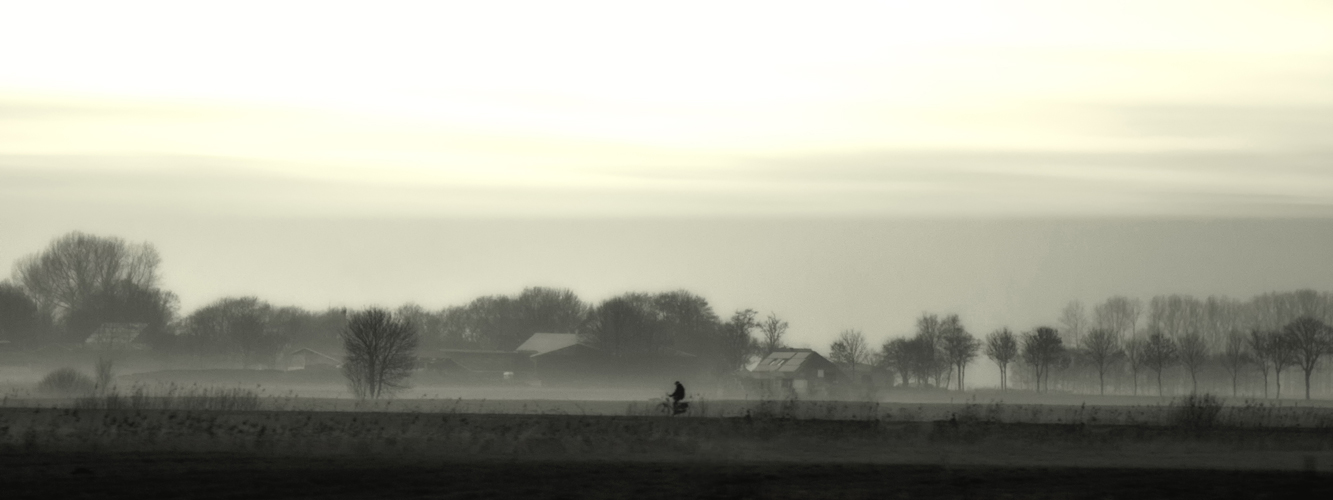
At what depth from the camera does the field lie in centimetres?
3172

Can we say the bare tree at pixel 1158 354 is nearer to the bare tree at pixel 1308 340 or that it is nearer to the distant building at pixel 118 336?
the bare tree at pixel 1308 340

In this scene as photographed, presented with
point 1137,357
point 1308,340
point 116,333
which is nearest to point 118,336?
point 116,333

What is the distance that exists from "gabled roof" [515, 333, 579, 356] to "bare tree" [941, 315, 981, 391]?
3586 centimetres

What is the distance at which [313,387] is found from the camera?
125062 mm

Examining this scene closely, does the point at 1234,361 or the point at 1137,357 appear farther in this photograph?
the point at 1137,357

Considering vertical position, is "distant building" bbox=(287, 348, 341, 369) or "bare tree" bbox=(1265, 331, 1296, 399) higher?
"bare tree" bbox=(1265, 331, 1296, 399)

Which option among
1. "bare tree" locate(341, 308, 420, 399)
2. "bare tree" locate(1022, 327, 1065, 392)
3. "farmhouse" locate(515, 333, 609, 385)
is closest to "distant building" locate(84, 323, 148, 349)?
"farmhouse" locate(515, 333, 609, 385)

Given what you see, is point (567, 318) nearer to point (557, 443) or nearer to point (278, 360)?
point (278, 360)

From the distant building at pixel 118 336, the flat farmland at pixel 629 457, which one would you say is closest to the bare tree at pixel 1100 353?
the flat farmland at pixel 629 457

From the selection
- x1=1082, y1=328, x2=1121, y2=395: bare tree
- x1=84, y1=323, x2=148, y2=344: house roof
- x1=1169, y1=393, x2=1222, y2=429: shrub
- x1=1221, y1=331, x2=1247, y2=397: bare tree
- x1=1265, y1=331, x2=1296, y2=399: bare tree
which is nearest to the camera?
x1=1169, y1=393, x2=1222, y2=429: shrub

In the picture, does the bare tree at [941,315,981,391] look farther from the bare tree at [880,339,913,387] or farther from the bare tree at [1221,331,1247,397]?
the bare tree at [1221,331,1247,397]

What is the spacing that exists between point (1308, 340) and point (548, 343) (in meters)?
69.7

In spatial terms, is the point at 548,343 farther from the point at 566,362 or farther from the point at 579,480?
the point at 579,480

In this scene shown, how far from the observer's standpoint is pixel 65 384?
317ft
